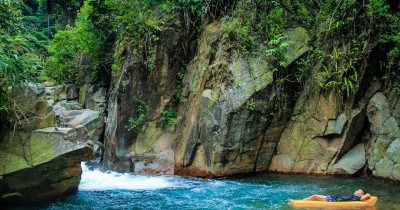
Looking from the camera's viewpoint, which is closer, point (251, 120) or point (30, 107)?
point (30, 107)

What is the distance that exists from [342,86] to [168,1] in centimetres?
657

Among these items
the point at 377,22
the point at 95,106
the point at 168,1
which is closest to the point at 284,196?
the point at 377,22

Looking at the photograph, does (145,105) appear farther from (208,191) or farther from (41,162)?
(41,162)

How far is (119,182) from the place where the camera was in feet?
34.2

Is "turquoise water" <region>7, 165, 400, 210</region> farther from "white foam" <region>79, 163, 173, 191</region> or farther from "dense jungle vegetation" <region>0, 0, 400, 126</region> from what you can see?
"dense jungle vegetation" <region>0, 0, 400, 126</region>

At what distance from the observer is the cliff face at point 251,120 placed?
10.6m

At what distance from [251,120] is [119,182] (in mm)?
4269

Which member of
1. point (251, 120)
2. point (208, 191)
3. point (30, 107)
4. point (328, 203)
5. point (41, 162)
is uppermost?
point (30, 107)

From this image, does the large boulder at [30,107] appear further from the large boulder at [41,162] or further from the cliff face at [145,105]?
the cliff face at [145,105]

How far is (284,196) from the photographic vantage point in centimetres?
855

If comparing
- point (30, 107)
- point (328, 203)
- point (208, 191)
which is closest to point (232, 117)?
point (208, 191)

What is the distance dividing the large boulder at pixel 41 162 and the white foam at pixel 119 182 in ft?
4.22

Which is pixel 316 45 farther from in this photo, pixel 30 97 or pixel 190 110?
pixel 30 97

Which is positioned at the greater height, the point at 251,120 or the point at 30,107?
the point at 30,107
